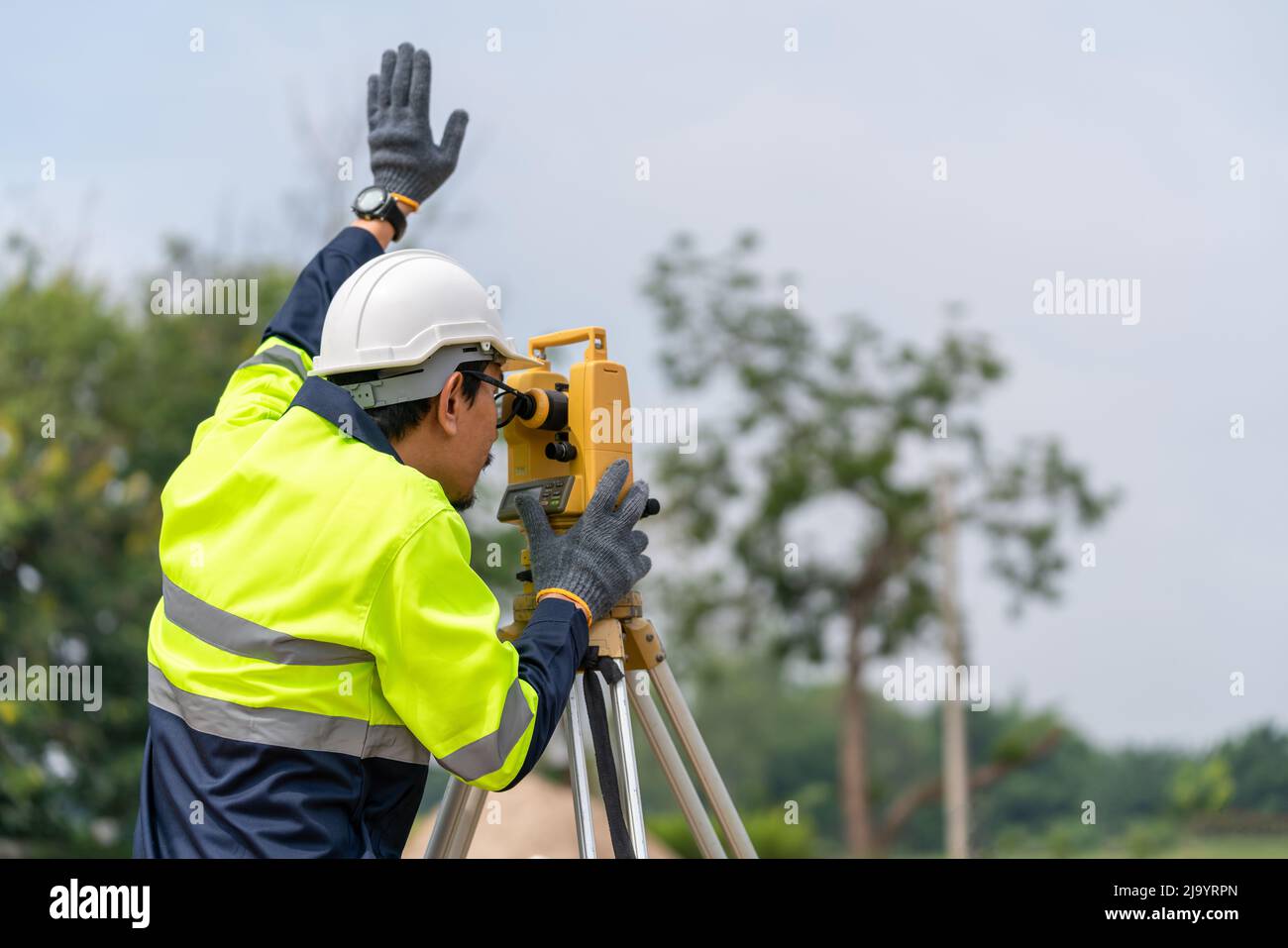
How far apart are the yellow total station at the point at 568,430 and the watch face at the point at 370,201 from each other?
684 mm

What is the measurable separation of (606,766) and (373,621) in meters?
0.66

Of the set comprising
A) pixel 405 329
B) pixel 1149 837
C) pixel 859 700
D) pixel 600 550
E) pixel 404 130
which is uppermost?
pixel 404 130

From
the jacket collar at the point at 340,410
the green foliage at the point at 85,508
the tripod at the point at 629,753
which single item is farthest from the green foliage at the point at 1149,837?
the jacket collar at the point at 340,410

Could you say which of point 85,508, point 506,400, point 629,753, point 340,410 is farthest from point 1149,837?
point 340,410

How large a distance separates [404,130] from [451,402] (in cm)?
101

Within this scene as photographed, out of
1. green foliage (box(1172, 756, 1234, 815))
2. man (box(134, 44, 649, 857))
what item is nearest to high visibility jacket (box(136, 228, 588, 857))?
man (box(134, 44, 649, 857))

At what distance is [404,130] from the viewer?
3.06 meters

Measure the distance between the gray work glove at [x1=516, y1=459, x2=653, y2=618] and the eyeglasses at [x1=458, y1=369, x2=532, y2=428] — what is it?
0.22 metres

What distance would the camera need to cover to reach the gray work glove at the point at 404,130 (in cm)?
307

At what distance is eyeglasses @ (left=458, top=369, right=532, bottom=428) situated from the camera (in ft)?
7.99

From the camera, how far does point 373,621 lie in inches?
79.3

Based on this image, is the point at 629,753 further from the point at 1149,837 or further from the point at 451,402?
the point at 1149,837
